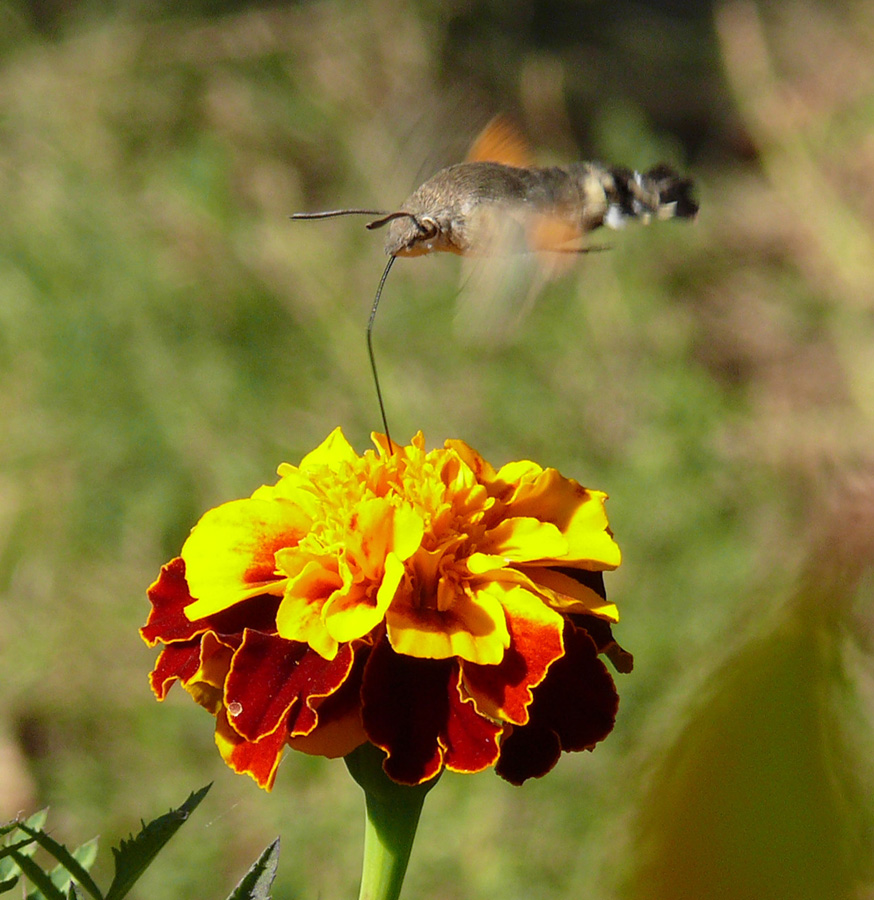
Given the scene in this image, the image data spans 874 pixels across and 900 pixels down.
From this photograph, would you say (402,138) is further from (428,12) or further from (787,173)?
(428,12)

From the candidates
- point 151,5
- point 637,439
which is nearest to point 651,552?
point 637,439

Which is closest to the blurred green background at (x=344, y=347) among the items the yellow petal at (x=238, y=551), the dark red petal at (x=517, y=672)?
the yellow petal at (x=238, y=551)

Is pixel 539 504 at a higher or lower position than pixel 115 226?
higher

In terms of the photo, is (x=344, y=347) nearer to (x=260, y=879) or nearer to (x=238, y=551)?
(x=238, y=551)

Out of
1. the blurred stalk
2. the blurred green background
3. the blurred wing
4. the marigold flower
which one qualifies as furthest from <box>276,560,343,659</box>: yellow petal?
the blurred green background

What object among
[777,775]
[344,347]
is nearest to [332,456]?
[777,775]

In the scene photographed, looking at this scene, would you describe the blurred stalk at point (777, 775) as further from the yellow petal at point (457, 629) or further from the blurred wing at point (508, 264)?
the blurred wing at point (508, 264)
